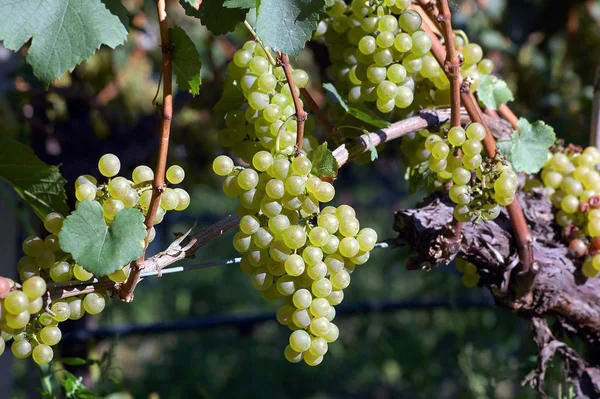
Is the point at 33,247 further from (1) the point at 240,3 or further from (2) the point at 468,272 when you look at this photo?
(2) the point at 468,272

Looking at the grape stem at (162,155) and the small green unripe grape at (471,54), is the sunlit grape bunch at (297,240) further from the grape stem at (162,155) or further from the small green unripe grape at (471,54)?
the small green unripe grape at (471,54)

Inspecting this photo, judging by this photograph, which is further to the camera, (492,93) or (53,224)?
(492,93)

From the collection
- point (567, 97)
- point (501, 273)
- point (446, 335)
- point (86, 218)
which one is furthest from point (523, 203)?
point (446, 335)

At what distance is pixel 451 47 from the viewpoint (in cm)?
64

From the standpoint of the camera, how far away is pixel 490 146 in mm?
676

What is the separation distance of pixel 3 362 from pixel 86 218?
0.81m

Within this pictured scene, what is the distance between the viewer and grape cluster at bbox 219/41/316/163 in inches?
24.9

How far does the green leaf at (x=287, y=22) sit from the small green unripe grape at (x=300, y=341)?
0.25 metres

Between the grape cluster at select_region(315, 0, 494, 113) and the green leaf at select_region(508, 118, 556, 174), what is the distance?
0.25ft

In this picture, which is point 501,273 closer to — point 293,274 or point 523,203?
point 523,203

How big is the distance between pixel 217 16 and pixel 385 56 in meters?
0.18

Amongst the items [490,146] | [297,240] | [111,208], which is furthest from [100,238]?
[490,146]

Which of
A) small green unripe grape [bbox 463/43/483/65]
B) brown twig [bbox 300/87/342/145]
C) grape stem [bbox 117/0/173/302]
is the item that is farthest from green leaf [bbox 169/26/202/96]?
small green unripe grape [bbox 463/43/483/65]

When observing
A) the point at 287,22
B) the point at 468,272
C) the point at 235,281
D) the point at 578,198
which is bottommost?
the point at 235,281
